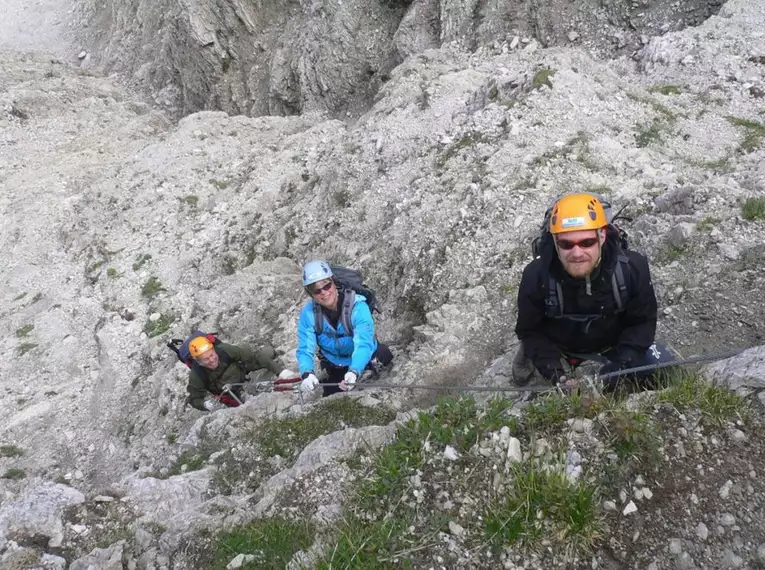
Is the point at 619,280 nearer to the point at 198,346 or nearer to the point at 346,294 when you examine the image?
the point at 346,294

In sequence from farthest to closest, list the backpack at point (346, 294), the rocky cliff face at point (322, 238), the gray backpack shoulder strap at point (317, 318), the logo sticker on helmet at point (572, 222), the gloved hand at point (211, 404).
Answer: the gloved hand at point (211, 404) → the gray backpack shoulder strap at point (317, 318) → the backpack at point (346, 294) → the rocky cliff face at point (322, 238) → the logo sticker on helmet at point (572, 222)

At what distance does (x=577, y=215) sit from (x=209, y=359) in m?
6.09

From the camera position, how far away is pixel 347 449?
15.7 feet

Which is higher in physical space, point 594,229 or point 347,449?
point 594,229

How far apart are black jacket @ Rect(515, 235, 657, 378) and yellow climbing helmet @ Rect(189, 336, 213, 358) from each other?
503 centimetres

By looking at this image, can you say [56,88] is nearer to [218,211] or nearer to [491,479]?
[218,211]

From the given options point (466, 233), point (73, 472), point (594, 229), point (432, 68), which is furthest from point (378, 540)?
point (432, 68)

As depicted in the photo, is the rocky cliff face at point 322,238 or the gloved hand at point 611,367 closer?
the gloved hand at point 611,367

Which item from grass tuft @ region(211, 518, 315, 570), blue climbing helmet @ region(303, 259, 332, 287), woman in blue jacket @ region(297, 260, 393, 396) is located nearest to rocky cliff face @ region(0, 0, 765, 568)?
grass tuft @ region(211, 518, 315, 570)

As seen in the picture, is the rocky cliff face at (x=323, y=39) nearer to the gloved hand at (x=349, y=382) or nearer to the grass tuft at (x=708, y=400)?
the gloved hand at (x=349, y=382)

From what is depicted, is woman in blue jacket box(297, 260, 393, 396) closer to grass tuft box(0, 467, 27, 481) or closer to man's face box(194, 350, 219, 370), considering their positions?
man's face box(194, 350, 219, 370)

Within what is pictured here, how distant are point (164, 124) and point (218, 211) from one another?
35.3 feet

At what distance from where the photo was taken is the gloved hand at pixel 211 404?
8.68m

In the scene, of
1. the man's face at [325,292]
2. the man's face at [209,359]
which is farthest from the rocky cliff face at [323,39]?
the man's face at [209,359]
